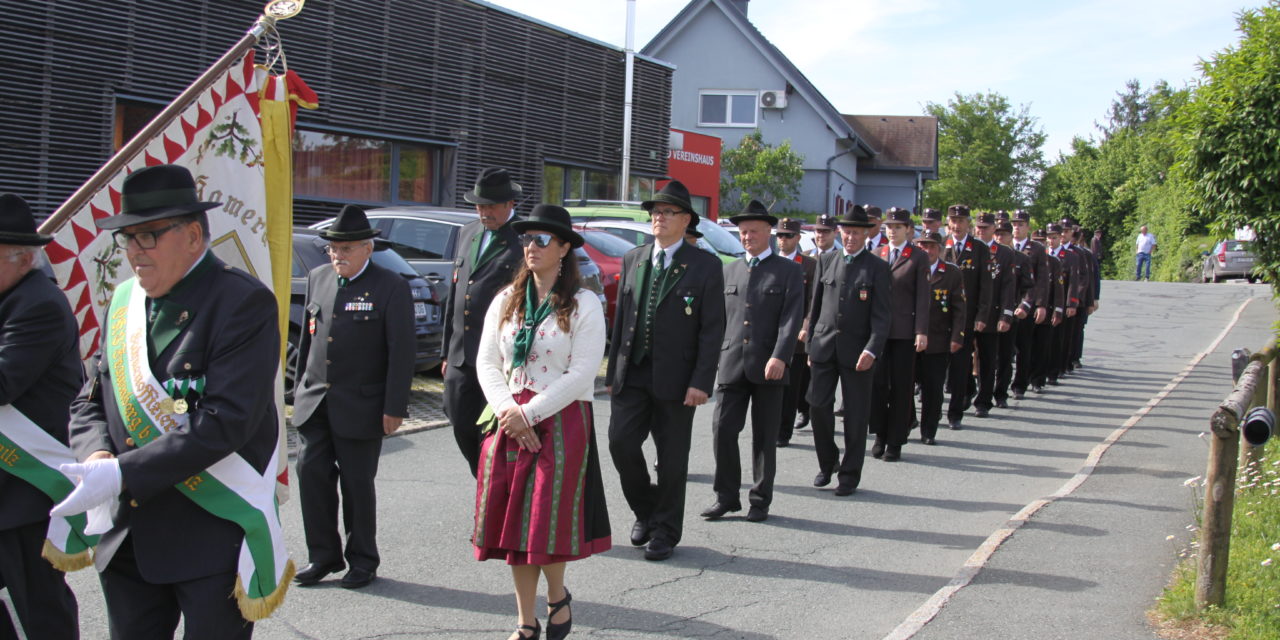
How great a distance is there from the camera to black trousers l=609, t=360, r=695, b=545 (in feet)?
20.7

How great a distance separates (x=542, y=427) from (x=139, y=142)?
202 centimetres

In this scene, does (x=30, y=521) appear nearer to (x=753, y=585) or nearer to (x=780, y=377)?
(x=753, y=585)

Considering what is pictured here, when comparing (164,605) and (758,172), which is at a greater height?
(758,172)

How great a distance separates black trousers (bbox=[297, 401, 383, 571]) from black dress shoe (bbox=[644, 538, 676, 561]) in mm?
1493

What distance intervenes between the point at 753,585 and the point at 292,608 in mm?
2300

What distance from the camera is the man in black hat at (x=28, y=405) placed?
12.6 feet

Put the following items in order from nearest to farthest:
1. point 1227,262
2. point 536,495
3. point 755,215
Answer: point 536,495 → point 755,215 → point 1227,262

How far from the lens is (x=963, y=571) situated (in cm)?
597

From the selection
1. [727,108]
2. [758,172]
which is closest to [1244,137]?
[758,172]

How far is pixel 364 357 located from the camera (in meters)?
5.67

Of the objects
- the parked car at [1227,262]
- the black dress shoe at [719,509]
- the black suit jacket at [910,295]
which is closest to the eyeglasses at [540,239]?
the black dress shoe at [719,509]

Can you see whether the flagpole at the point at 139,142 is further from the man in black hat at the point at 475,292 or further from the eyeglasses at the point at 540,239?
the man in black hat at the point at 475,292

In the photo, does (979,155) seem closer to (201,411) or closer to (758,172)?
(758,172)

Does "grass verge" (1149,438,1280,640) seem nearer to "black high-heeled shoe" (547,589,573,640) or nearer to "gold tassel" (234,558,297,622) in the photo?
"black high-heeled shoe" (547,589,573,640)
